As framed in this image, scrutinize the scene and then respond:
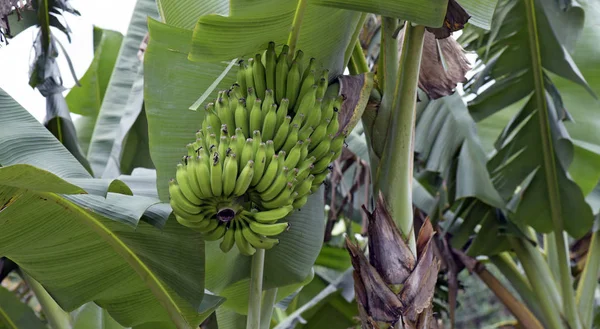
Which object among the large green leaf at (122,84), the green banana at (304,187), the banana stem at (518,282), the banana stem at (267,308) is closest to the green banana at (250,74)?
the green banana at (304,187)

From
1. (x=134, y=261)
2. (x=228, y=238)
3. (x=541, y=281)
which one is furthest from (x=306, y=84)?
(x=541, y=281)

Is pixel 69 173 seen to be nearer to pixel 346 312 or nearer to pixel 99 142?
pixel 99 142

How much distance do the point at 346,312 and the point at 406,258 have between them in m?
1.24

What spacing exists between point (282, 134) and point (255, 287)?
19.1 inches

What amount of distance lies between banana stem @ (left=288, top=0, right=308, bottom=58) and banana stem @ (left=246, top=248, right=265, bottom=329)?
18.7 inches

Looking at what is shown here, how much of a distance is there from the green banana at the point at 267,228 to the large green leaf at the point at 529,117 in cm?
110

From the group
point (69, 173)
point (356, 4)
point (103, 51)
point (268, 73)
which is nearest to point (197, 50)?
point (268, 73)

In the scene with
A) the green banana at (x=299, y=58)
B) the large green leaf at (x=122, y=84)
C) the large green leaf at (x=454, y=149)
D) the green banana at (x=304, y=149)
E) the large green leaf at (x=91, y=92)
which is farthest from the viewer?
the large green leaf at (x=91, y=92)

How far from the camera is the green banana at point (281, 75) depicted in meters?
1.27

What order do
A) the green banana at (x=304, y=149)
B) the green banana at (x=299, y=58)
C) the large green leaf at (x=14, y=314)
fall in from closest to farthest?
the green banana at (x=304, y=149) → the green banana at (x=299, y=58) → the large green leaf at (x=14, y=314)

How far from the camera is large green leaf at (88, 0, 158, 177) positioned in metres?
2.36

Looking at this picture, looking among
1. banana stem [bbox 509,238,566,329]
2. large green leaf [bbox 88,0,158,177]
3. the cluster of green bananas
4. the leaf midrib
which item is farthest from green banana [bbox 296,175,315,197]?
banana stem [bbox 509,238,566,329]

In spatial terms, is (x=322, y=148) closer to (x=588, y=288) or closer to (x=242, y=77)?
(x=242, y=77)

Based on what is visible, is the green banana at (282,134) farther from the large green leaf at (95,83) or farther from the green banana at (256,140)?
the large green leaf at (95,83)
